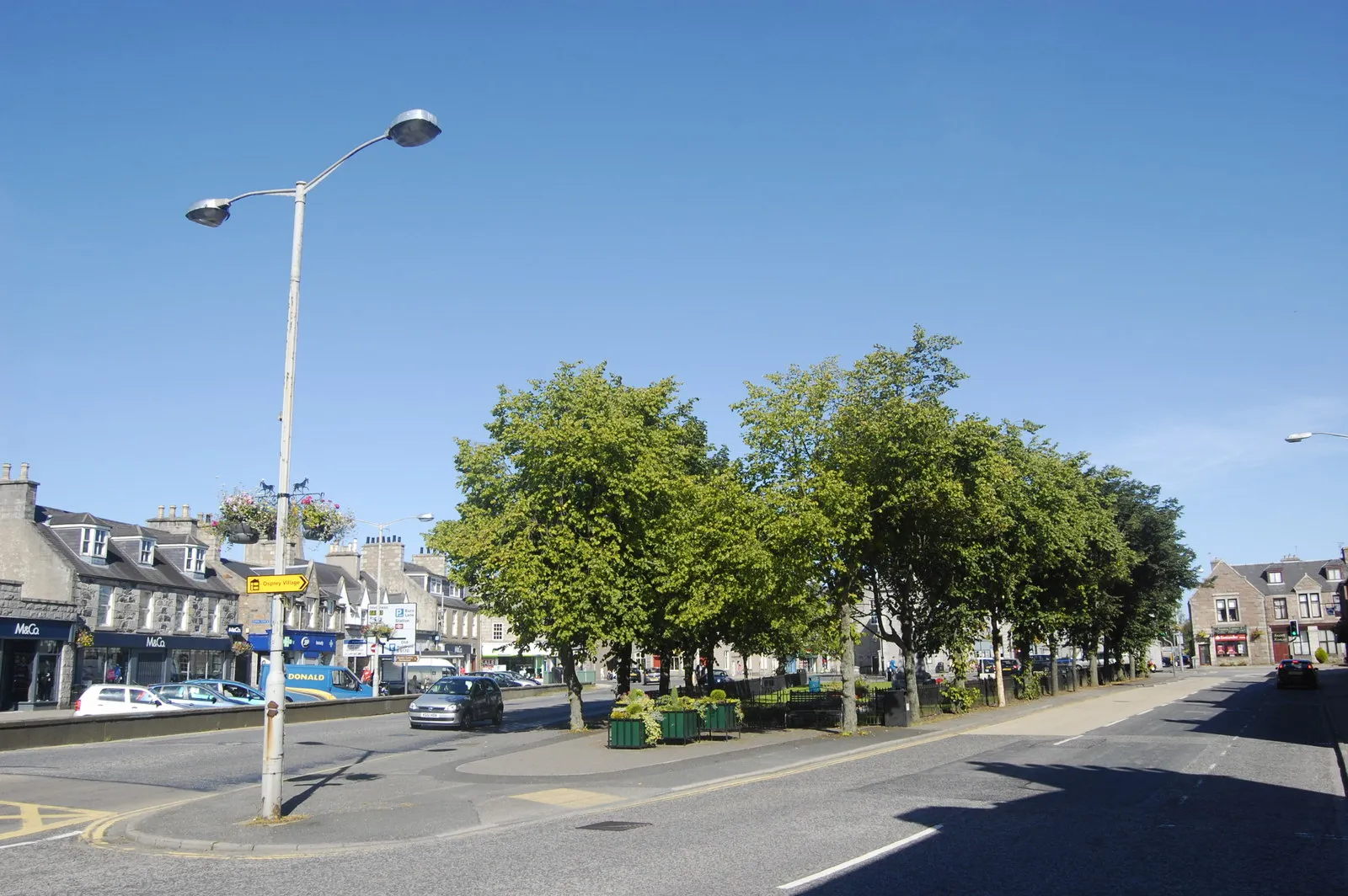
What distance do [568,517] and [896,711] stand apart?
39.8ft

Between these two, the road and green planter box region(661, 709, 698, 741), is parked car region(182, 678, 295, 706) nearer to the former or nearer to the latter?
the road

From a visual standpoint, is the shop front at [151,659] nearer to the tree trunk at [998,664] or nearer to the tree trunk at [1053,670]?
the tree trunk at [998,664]

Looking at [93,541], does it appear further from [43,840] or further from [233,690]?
[43,840]

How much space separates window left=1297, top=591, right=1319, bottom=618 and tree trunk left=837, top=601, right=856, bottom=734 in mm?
104093

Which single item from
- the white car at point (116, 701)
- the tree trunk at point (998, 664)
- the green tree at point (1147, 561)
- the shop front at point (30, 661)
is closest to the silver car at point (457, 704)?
the white car at point (116, 701)

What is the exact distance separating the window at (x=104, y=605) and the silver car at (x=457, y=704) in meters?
21.7

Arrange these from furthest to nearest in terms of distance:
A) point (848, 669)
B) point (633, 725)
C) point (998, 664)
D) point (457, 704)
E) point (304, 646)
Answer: point (304, 646) → point (998, 664) → point (457, 704) → point (848, 669) → point (633, 725)

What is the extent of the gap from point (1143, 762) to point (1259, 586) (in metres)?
111

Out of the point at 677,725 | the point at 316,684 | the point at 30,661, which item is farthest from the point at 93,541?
the point at 677,725

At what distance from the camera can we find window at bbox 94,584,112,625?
4522 centimetres

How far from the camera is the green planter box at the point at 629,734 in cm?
2367

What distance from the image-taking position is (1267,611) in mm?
111750

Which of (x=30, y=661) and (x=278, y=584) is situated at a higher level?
(x=278, y=584)

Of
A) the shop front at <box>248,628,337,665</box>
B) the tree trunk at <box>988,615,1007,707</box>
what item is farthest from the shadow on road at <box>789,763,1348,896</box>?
the shop front at <box>248,628,337,665</box>
